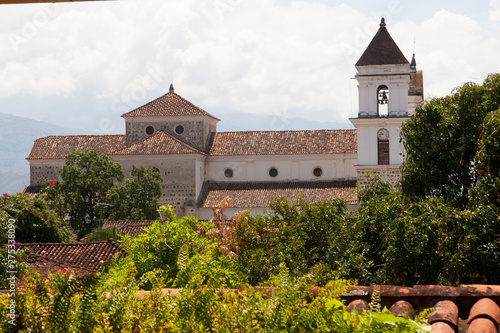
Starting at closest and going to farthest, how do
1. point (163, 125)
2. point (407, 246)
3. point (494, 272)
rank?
point (494, 272)
point (407, 246)
point (163, 125)

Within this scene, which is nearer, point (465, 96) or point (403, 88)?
point (465, 96)

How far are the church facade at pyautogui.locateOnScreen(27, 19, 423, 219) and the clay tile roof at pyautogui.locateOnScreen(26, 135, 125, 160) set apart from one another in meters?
0.06

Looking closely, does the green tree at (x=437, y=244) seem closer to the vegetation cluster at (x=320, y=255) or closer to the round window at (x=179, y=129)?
the vegetation cluster at (x=320, y=255)

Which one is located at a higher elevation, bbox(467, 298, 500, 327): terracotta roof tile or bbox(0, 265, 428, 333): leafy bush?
bbox(0, 265, 428, 333): leafy bush

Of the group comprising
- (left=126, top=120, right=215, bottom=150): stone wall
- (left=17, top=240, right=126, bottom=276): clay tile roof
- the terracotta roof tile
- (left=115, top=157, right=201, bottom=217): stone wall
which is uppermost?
(left=126, top=120, right=215, bottom=150): stone wall

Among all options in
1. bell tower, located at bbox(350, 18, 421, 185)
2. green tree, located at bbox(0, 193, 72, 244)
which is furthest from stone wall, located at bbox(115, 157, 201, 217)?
green tree, located at bbox(0, 193, 72, 244)

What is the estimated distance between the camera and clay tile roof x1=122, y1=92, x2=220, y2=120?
132 feet

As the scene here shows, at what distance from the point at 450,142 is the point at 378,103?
26.5 metres

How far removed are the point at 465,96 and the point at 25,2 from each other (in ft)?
30.5

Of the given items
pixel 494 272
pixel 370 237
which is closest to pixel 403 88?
pixel 370 237

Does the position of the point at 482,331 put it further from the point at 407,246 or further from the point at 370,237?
the point at 370,237

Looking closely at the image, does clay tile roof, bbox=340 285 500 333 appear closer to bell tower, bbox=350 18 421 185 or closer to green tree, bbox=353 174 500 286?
green tree, bbox=353 174 500 286

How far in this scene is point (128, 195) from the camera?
1398 inches

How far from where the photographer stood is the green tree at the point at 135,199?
3522cm
